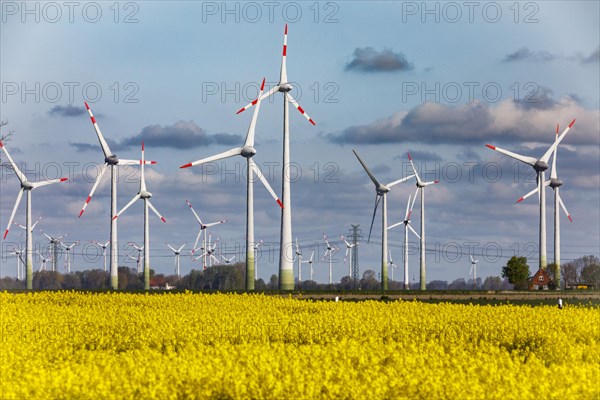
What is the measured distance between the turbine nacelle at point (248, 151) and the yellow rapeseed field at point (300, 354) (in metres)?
51.6

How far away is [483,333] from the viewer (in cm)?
3781

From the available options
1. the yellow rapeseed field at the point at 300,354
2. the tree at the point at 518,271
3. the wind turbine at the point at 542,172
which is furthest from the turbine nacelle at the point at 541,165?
the yellow rapeseed field at the point at 300,354

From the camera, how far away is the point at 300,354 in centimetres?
2672

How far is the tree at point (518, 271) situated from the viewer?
154 m

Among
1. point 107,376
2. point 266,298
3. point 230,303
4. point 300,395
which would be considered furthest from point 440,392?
point 266,298

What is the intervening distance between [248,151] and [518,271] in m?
68.1

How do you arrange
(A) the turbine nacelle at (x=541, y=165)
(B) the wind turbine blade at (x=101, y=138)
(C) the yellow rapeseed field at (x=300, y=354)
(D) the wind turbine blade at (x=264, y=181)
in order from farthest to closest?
(A) the turbine nacelle at (x=541, y=165)
(B) the wind turbine blade at (x=101, y=138)
(D) the wind turbine blade at (x=264, y=181)
(C) the yellow rapeseed field at (x=300, y=354)

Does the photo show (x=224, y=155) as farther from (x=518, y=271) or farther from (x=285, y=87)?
(x=518, y=271)

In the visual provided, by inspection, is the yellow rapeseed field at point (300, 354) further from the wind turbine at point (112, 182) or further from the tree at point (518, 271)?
the tree at point (518, 271)

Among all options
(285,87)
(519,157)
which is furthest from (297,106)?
(519,157)

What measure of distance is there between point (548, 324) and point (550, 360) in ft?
25.0

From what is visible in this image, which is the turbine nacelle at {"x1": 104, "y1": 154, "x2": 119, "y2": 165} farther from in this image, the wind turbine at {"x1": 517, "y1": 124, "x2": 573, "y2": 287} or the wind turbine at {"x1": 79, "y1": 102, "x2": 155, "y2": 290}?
the wind turbine at {"x1": 517, "y1": 124, "x2": 573, "y2": 287}

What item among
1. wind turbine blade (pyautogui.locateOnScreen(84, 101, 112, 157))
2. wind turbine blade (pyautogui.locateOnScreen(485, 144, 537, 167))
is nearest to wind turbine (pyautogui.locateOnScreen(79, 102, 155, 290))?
wind turbine blade (pyautogui.locateOnScreen(84, 101, 112, 157))

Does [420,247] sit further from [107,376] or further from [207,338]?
[107,376]
